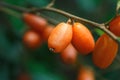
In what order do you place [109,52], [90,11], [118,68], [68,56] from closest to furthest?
[109,52] → [68,56] → [118,68] → [90,11]

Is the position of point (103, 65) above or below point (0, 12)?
above

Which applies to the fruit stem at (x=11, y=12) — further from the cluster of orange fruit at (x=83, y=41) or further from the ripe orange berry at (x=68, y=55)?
the cluster of orange fruit at (x=83, y=41)

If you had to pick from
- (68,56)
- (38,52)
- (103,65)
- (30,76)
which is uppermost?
(103,65)

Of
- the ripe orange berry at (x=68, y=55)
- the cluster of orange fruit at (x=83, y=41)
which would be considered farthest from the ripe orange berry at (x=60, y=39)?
the ripe orange berry at (x=68, y=55)

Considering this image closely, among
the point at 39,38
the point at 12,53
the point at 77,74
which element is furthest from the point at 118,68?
the point at 12,53

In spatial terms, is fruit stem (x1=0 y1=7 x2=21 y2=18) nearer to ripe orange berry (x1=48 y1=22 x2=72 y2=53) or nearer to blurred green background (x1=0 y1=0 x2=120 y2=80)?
blurred green background (x1=0 y1=0 x2=120 y2=80)

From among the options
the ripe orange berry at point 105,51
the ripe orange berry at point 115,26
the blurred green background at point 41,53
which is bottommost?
the blurred green background at point 41,53

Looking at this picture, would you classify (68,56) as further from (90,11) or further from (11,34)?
(11,34)
